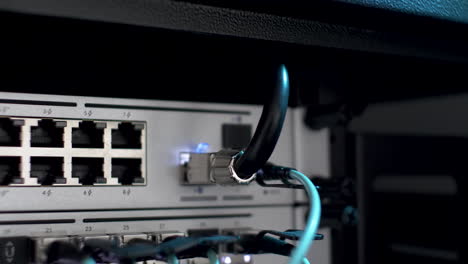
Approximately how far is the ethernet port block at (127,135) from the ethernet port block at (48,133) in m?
0.05

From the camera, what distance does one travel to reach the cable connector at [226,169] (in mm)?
471

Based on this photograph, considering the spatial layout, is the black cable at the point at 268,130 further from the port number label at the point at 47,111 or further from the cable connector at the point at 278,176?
the port number label at the point at 47,111

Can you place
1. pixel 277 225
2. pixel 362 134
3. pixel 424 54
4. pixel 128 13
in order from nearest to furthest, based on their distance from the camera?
1. pixel 128 13
2. pixel 424 54
3. pixel 277 225
4. pixel 362 134

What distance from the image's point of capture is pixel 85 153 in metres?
0.51

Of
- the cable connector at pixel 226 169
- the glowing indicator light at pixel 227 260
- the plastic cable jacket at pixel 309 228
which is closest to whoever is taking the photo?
the plastic cable jacket at pixel 309 228

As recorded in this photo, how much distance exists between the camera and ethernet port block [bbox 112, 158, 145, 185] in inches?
21.1

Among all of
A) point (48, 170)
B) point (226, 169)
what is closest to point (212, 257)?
point (226, 169)

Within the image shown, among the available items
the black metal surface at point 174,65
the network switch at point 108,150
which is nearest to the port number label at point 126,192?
the network switch at point 108,150

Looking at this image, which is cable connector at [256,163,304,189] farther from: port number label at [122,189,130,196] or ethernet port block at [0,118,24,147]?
ethernet port block at [0,118,24,147]

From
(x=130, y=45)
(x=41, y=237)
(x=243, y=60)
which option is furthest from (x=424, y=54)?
(x=41, y=237)

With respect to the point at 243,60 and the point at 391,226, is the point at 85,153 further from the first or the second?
the point at 391,226

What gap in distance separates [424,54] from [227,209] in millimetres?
273

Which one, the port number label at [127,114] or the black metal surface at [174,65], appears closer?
the black metal surface at [174,65]

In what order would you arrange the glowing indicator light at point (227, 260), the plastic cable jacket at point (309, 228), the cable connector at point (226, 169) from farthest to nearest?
the glowing indicator light at point (227, 260) → the cable connector at point (226, 169) → the plastic cable jacket at point (309, 228)
